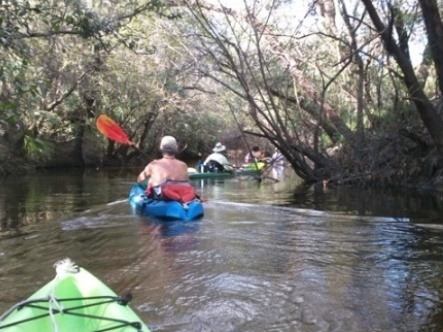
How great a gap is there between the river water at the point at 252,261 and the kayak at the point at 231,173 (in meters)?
5.55

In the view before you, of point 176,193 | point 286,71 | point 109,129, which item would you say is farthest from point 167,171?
point 286,71

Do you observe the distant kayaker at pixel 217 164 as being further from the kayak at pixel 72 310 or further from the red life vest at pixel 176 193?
the kayak at pixel 72 310

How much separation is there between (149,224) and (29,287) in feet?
9.77

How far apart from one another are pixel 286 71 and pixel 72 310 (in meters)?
11.5

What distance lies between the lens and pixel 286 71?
13.5 m

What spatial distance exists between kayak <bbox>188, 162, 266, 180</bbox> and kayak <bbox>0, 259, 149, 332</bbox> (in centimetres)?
1204

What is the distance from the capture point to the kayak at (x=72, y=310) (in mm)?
2475

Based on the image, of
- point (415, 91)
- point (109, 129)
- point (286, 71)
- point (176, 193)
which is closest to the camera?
point (176, 193)

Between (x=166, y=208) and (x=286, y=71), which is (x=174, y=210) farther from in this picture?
(x=286, y=71)

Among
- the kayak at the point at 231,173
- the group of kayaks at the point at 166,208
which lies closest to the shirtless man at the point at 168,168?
the group of kayaks at the point at 166,208

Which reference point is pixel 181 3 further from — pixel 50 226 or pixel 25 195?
pixel 50 226

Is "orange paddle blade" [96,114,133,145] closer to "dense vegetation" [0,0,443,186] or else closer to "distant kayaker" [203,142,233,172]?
"dense vegetation" [0,0,443,186]

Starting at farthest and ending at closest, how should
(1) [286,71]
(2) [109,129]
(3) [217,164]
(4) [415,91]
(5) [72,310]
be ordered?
(3) [217,164]
(1) [286,71]
(4) [415,91]
(2) [109,129]
(5) [72,310]

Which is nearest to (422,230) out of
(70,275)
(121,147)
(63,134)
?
(70,275)
